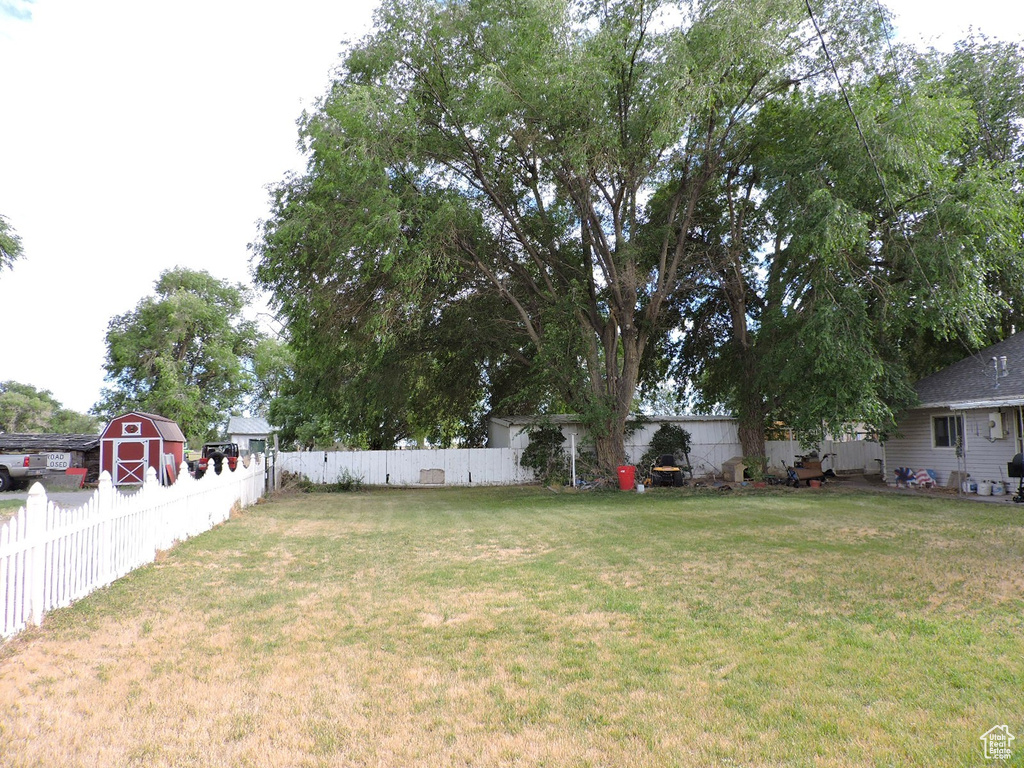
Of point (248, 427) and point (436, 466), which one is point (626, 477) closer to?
point (436, 466)

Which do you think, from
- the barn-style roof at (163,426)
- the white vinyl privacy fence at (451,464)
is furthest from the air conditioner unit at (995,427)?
the barn-style roof at (163,426)

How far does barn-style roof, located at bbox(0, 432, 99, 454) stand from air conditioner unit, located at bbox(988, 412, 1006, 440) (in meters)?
28.3

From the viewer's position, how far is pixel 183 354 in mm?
39969

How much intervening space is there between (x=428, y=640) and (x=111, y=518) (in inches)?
158

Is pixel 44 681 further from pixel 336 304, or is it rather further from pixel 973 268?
pixel 973 268

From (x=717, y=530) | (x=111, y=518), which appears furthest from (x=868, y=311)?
(x=111, y=518)

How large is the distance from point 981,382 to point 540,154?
41.5ft

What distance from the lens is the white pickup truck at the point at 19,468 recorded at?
21.8 meters

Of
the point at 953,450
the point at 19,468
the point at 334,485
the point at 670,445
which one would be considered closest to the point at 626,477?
the point at 670,445

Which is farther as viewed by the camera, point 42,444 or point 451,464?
point 42,444

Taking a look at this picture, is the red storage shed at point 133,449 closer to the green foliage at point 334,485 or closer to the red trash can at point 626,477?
the green foliage at point 334,485

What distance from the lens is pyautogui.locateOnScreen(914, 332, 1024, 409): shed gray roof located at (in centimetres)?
1458

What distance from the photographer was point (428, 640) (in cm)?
480

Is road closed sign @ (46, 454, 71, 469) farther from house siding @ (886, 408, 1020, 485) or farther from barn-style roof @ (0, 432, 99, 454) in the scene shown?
house siding @ (886, 408, 1020, 485)
